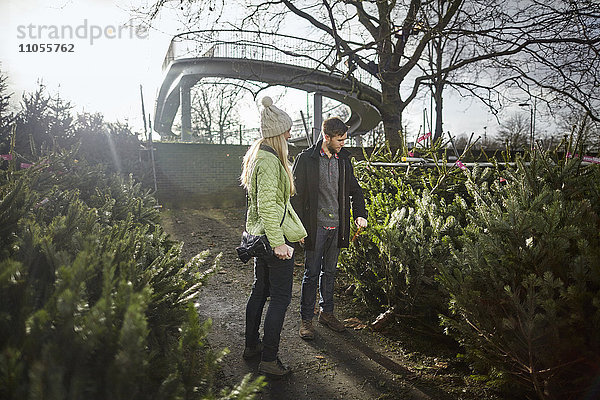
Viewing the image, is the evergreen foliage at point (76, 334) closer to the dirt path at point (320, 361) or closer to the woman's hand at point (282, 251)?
the woman's hand at point (282, 251)

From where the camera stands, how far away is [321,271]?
4098 millimetres

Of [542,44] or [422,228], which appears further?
[542,44]

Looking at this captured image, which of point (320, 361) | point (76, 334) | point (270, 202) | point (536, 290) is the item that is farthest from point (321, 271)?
point (76, 334)

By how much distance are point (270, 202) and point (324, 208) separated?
3.68ft

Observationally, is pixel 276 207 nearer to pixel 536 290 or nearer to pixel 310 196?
pixel 310 196

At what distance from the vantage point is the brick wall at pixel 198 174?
13719 millimetres

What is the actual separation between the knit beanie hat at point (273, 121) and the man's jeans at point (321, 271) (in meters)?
1.17

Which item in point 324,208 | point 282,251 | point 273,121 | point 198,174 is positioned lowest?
point 282,251

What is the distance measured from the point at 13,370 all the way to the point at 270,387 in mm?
2275

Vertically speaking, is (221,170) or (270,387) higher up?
(221,170)

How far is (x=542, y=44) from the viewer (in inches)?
376

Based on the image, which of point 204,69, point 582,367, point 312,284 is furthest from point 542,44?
point 204,69

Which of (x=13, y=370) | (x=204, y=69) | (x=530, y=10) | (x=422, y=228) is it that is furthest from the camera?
(x=204, y=69)

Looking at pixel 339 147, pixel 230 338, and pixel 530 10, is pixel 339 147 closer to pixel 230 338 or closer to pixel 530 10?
pixel 230 338
